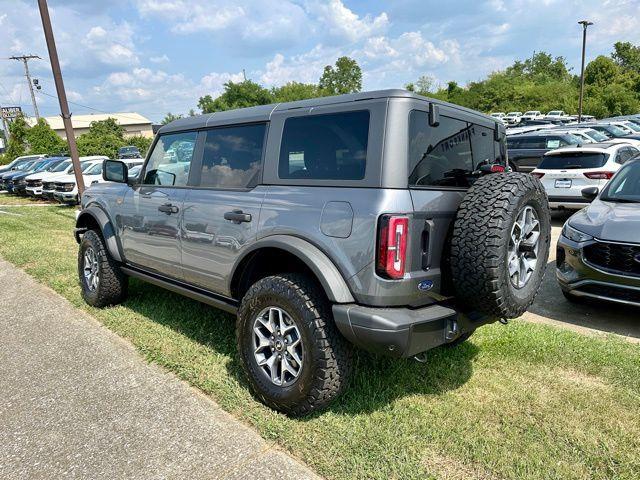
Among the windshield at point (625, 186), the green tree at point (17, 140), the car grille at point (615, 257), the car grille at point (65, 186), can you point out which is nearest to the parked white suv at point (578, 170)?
the windshield at point (625, 186)

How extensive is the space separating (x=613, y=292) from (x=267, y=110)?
3465 millimetres

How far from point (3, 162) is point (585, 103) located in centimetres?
4789

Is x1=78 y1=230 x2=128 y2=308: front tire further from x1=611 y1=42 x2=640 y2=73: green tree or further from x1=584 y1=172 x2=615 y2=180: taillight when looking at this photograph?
x1=611 y1=42 x2=640 y2=73: green tree

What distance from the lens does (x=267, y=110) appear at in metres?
3.39

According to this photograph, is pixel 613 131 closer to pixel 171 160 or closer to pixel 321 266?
pixel 171 160

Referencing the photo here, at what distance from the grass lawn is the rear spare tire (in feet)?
2.30

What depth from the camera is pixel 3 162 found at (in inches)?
1334

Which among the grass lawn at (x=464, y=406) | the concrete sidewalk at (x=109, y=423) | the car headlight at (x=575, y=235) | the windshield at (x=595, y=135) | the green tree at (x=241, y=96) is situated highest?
the green tree at (x=241, y=96)

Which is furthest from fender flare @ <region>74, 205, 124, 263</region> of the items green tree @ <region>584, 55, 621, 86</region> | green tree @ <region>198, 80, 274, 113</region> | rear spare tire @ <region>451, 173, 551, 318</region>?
green tree @ <region>198, 80, 274, 113</region>

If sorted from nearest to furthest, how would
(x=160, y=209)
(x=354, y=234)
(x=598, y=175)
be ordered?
(x=354, y=234) → (x=160, y=209) → (x=598, y=175)

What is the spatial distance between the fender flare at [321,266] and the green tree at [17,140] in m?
36.3

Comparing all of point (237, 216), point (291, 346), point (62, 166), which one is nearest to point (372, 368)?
point (291, 346)

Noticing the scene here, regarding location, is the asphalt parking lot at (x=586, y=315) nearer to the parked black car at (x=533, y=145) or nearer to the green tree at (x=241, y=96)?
the parked black car at (x=533, y=145)

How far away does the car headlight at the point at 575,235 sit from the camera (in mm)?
4566
